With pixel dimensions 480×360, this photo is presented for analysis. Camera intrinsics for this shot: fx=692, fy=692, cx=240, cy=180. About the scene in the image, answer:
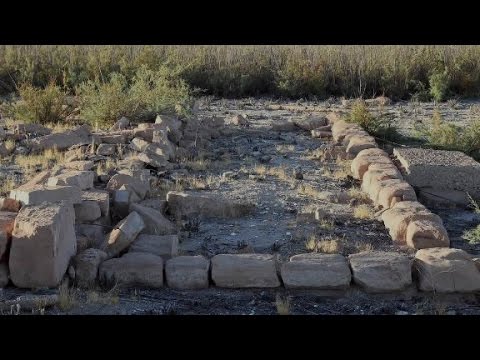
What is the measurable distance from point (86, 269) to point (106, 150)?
4465 mm

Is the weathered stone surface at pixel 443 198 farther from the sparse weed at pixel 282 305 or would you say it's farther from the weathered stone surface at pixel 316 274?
the sparse weed at pixel 282 305

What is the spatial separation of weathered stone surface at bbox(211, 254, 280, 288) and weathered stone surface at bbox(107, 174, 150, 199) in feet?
7.78

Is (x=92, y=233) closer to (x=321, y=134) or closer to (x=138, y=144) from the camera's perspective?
(x=138, y=144)

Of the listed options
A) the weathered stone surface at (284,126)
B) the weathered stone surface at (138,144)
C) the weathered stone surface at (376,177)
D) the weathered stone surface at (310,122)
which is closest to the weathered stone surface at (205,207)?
the weathered stone surface at (376,177)

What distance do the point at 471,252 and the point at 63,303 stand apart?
401 cm

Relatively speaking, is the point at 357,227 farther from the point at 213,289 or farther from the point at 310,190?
the point at 213,289

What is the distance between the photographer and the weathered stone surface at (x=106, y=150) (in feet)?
32.7

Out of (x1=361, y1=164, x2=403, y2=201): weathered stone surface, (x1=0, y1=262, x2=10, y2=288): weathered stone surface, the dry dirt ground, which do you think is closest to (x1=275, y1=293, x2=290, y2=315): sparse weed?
the dry dirt ground

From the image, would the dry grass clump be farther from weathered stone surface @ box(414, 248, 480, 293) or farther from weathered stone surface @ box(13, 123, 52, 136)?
weathered stone surface @ box(13, 123, 52, 136)

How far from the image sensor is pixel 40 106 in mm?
12375

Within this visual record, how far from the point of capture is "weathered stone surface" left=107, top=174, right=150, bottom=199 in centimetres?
784

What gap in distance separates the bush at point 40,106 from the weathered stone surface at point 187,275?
7.46 m

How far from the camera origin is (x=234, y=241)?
22.8 ft

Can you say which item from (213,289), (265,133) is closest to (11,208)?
(213,289)
